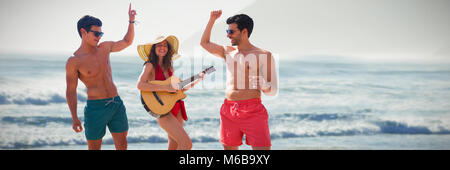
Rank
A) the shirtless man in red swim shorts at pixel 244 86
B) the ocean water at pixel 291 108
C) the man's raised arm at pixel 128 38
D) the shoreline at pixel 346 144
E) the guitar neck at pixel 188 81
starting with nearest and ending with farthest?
the shirtless man in red swim shorts at pixel 244 86 → the guitar neck at pixel 188 81 → the man's raised arm at pixel 128 38 → the shoreline at pixel 346 144 → the ocean water at pixel 291 108

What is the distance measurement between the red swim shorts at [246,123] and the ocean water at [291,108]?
1.53m

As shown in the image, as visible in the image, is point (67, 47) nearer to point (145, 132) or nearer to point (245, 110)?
point (145, 132)

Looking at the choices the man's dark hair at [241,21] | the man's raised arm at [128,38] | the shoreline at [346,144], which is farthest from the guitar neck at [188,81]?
the shoreline at [346,144]

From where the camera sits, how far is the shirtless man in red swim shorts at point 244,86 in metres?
3.51

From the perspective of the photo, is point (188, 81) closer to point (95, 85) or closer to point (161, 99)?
point (161, 99)

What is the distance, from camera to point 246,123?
358cm

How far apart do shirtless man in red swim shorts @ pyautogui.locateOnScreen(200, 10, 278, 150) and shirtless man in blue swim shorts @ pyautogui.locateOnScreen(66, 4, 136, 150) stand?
3.54 feet

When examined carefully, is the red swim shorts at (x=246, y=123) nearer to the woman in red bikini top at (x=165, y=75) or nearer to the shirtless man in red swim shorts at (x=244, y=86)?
the shirtless man in red swim shorts at (x=244, y=86)

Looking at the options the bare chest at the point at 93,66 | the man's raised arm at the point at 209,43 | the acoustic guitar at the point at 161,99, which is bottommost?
the acoustic guitar at the point at 161,99

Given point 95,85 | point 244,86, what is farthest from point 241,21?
point 95,85

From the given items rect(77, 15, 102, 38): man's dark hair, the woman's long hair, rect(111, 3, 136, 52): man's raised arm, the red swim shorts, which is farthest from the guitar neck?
rect(77, 15, 102, 38): man's dark hair

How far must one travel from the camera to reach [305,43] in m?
38.8

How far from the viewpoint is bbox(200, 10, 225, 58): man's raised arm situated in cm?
361
